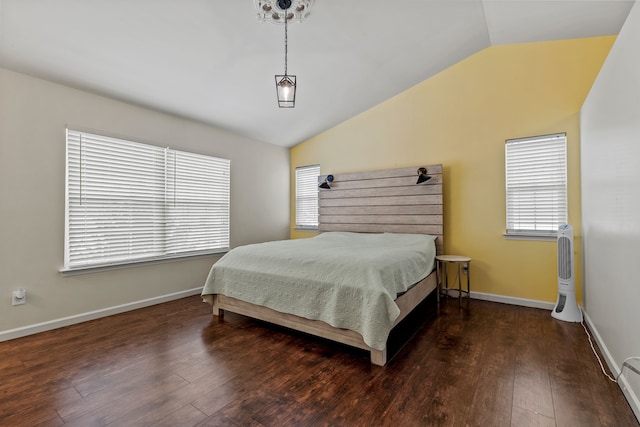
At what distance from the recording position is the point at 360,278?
214cm

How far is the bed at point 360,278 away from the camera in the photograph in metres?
2.09

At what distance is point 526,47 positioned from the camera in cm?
327

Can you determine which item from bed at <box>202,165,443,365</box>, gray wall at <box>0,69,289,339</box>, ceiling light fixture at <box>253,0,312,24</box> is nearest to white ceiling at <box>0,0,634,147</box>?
ceiling light fixture at <box>253,0,312,24</box>

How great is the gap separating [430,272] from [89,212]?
370 centimetres

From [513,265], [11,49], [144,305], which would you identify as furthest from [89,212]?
[513,265]

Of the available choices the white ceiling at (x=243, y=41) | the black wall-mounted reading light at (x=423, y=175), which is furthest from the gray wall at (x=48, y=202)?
Answer: the black wall-mounted reading light at (x=423, y=175)

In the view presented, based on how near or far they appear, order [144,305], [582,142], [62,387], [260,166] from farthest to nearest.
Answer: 1. [260,166]
2. [144,305]
3. [582,142]
4. [62,387]

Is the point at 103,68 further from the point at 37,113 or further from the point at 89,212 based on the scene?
the point at 89,212

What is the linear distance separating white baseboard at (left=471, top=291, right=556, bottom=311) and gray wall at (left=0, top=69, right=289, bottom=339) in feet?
12.8

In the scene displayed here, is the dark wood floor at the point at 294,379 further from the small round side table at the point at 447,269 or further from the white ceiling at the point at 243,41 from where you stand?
the white ceiling at the point at 243,41

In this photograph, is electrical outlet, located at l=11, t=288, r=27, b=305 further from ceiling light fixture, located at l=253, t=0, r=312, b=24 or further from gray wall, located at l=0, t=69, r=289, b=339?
ceiling light fixture, located at l=253, t=0, r=312, b=24

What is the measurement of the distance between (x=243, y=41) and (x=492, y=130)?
302 cm

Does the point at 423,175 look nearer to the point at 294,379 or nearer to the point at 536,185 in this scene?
the point at 536,185

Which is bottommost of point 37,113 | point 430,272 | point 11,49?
point 430,272
